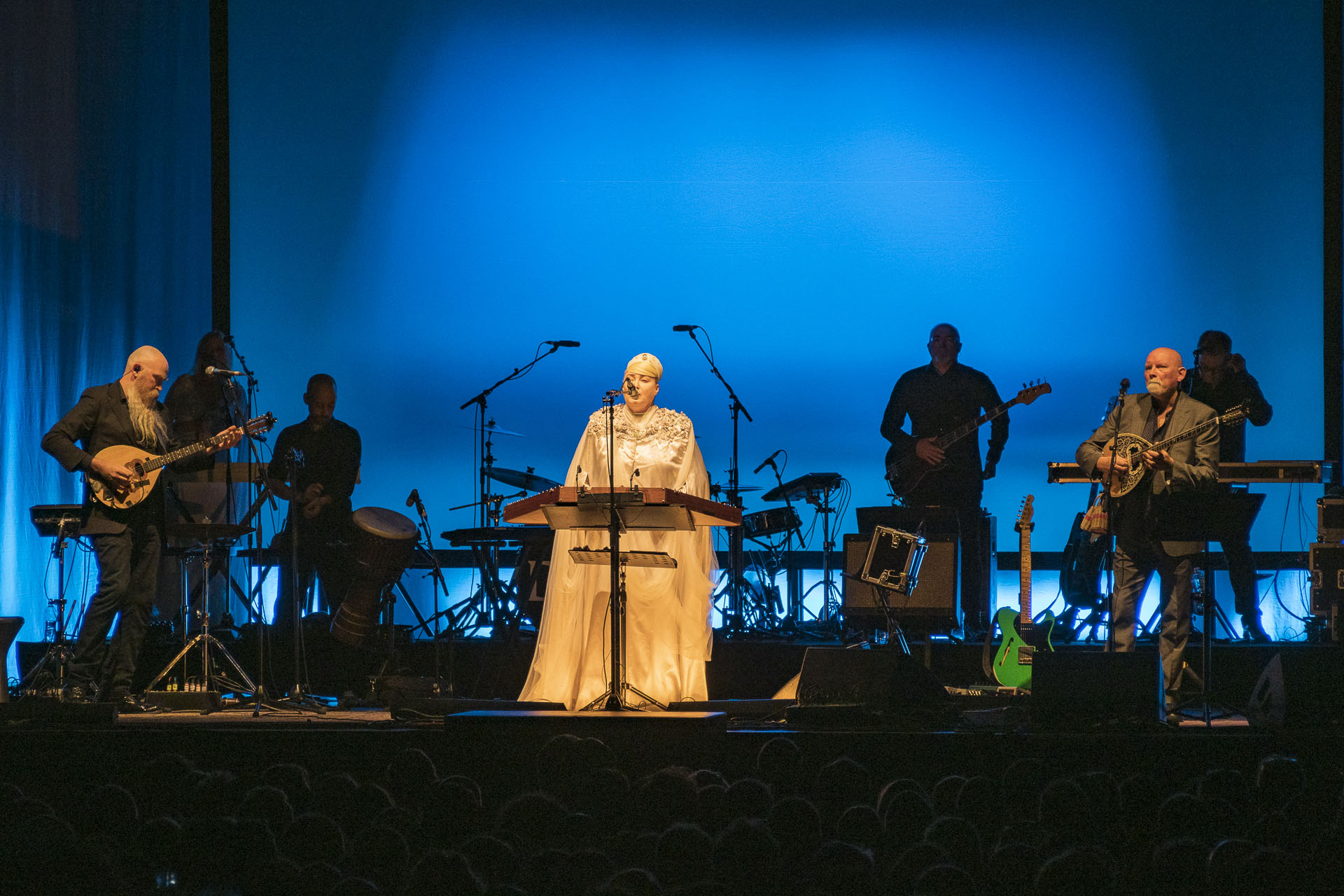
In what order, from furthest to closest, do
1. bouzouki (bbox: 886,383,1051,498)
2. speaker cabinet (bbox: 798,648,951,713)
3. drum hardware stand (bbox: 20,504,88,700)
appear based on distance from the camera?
bouzouki (bbox: 886,383,1051,498), drum hardware stand (bbox: 20,504,88,700), speaker cabinet (bbox: 798,648,951,713)

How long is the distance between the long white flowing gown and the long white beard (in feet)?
7.18

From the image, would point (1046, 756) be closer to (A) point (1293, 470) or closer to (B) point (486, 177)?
(A) point (1293, 470)

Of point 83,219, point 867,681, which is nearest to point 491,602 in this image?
point 867,681

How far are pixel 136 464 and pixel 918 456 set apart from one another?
4485 millimetres

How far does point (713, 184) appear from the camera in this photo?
9953mm

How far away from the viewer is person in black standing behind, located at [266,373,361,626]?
Answer: 25.1ft

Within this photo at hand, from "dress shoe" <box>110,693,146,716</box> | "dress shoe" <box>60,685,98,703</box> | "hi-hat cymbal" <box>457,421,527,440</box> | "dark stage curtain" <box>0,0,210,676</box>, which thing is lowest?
"dress shoe" <box>110,693,146,716</box>

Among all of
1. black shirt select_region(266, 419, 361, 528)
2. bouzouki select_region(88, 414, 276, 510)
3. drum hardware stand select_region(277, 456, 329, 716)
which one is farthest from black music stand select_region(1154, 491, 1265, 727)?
black shirt select_region(266, 419, 361, 528)

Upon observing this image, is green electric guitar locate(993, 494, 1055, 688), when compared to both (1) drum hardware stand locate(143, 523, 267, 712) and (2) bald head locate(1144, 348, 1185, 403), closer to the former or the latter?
(2) bald head locate(1144, 348, 1185, 403)

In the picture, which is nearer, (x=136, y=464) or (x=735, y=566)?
(x=136, y=464)

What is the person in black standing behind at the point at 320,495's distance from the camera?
766 cm

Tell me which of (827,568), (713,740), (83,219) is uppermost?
(83,219)

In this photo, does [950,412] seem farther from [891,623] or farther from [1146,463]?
[1146,463]

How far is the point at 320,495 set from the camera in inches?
303
